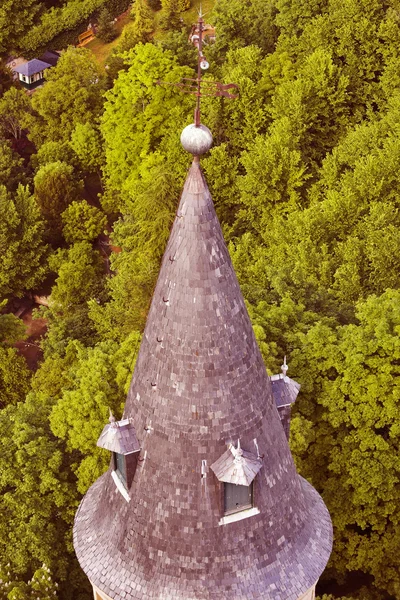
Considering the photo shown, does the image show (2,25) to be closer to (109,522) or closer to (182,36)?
(182,36)

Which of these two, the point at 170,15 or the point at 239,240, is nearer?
the point at 239,240

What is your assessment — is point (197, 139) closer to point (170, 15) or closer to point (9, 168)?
point (9, 168)

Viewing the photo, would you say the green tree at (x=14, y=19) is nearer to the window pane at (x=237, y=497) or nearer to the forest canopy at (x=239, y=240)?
the forest canopy at (x=239, y=240)

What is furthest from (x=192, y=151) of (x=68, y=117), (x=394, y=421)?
(x=68, y=117)

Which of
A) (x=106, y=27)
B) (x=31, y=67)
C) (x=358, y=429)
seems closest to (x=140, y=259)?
(x=358, y=429)

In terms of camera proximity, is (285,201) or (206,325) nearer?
(206,325)
